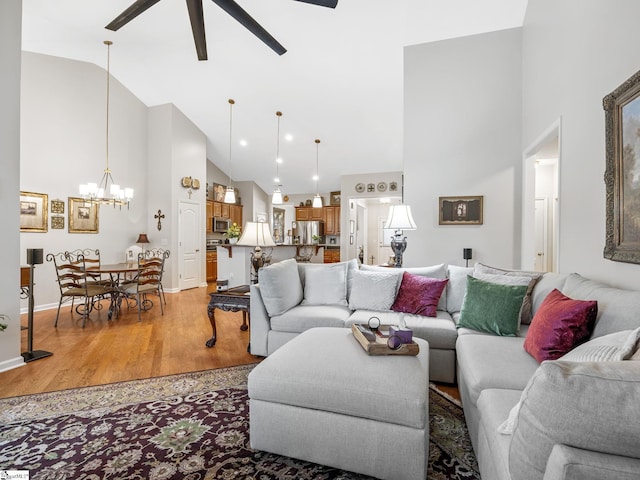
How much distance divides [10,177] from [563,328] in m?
4.19

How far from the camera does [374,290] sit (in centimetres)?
305

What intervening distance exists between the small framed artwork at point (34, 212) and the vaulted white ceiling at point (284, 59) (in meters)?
2.21

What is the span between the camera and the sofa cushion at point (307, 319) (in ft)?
9.20

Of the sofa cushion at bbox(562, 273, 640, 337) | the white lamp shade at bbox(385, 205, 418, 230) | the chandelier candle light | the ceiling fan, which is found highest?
the ceiling fan

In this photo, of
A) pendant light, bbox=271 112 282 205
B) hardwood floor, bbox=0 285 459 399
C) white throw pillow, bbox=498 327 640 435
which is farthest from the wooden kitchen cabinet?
white throw pillow, bbox=498 327 640 435

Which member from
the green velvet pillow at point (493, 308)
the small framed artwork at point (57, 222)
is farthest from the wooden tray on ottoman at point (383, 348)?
the small framed artwork at point (57, 222)

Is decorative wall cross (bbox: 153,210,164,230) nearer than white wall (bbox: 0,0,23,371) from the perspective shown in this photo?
No

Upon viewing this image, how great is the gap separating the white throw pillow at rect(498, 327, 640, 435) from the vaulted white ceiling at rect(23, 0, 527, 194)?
3.97m

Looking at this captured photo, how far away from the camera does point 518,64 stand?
4086mm

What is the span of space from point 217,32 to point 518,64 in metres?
3.97

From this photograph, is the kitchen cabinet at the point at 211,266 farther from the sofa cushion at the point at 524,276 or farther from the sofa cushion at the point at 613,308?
the sofa cushion at the point at 613,308

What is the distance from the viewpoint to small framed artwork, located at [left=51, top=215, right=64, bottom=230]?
5152 mm

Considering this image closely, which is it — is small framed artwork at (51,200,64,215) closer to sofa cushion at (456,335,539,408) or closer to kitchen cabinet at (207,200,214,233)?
kitchen cabinet at (207,200,214,233)

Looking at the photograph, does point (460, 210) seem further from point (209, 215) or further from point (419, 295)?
point (209, 215)
